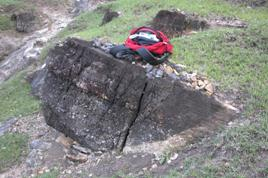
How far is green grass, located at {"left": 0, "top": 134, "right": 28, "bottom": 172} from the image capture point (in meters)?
9.50

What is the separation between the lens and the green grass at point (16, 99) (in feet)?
37.2

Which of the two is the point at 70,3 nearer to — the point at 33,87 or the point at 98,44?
the point at 33,87

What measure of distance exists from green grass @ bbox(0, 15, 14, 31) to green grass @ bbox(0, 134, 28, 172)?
993cm

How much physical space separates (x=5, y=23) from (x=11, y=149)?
424 inches

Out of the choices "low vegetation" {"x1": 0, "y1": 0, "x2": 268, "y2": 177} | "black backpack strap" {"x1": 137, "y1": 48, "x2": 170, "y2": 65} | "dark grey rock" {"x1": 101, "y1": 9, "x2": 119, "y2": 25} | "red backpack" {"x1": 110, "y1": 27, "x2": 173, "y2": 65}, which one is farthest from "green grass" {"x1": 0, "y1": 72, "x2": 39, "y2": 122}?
"black backpack strap" {"x1": 137, "y1": 48, "x2": 170, "y2": 65}

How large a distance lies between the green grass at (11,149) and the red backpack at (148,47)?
3262 mm

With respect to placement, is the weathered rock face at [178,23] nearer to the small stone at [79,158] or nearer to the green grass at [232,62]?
the green grass at [232,62]

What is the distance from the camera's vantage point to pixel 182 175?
6363 mm

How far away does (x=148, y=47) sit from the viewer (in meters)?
7.92

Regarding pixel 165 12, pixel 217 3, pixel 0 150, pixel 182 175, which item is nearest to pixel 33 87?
pixel 0 150

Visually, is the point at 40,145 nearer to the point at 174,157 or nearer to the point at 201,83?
the point at 174,157

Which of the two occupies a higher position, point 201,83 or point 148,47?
→ point 148,47

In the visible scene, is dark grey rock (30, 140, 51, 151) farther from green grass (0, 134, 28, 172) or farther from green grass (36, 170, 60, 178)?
green grass (36, 170, 60, 178)

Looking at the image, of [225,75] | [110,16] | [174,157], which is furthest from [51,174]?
[110,16]
